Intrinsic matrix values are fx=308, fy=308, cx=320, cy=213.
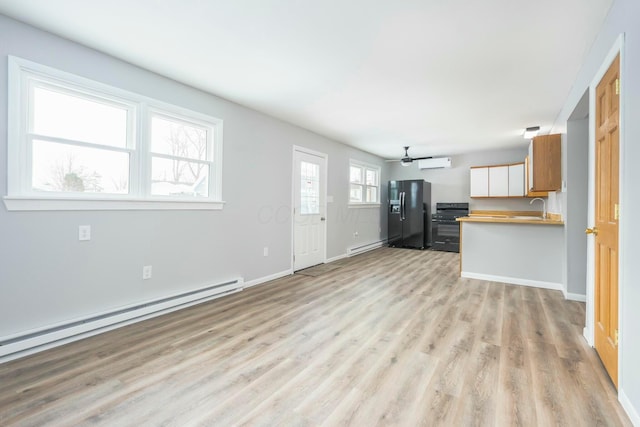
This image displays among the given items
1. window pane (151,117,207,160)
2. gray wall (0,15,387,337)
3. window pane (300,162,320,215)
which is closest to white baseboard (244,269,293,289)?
gray wall (0,15,387,337)

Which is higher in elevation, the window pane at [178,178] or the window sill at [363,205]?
the window pane at [178,178]

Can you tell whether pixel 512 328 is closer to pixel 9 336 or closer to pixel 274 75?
pixel 274 75

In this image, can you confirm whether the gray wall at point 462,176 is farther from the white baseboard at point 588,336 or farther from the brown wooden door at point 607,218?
the brown wooden door at point 607,218

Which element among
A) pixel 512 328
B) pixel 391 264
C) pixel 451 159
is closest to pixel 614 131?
pixel 512 328

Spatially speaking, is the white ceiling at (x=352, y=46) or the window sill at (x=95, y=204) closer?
the white ceiling at (x=352, y=46)

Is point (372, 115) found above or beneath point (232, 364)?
above

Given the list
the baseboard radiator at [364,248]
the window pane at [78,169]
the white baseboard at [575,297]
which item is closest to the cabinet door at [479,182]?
the baseboard radiator at [364,248]

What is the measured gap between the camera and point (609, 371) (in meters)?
1.98

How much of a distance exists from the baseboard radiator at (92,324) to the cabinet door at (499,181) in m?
6.29

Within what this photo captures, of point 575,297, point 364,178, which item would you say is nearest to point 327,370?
point 575,297

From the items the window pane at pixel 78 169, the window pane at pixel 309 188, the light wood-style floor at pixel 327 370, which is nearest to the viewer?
the light wood-style floor at pixel 327 370

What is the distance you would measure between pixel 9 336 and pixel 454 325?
3.51m

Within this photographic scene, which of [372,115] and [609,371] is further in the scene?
[372,115]

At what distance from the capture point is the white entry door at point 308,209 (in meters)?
5.09
